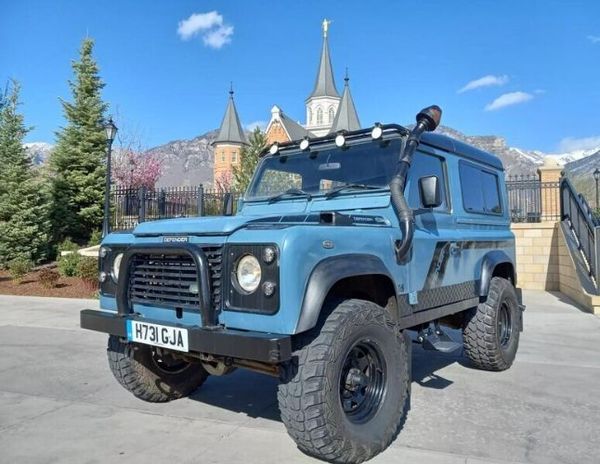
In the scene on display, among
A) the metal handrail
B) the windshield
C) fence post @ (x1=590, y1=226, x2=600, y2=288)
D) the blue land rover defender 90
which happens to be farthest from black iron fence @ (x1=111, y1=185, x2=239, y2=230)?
the blue land rover defender 90

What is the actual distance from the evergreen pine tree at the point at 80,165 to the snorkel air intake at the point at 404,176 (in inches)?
622

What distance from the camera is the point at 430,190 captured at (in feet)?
11.7

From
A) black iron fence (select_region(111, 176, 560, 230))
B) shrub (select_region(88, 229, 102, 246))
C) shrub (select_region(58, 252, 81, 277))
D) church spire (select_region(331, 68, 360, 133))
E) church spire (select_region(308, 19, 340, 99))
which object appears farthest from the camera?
church spire (select_region(308, 19, 340, 99))

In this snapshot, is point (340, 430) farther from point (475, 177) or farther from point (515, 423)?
point (475, 177)

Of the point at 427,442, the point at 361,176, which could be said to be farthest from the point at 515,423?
the point at 361,176

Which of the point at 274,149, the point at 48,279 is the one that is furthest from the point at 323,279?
the point at 48,279

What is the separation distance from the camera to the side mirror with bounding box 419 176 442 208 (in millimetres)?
3568

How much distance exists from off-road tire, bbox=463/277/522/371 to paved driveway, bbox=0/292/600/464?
158 millimetres

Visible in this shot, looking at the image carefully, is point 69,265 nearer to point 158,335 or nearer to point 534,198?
point 158,335

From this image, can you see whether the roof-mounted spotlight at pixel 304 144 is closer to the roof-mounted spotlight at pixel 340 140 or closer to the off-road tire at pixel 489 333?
the roof-mounted spotlight at pixel 340 140

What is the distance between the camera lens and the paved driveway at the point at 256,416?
121 inches

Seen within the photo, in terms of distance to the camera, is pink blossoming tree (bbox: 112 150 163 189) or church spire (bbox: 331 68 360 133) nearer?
pink blossoming tree (bbox: 112 150 163 189)

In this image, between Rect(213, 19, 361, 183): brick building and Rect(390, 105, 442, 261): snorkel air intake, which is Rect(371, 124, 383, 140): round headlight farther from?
Rect(213, 19, 361, 183): brick building

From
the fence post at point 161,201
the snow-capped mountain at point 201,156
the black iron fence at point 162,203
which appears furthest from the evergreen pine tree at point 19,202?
the snow-capped mountain at point 201,156
